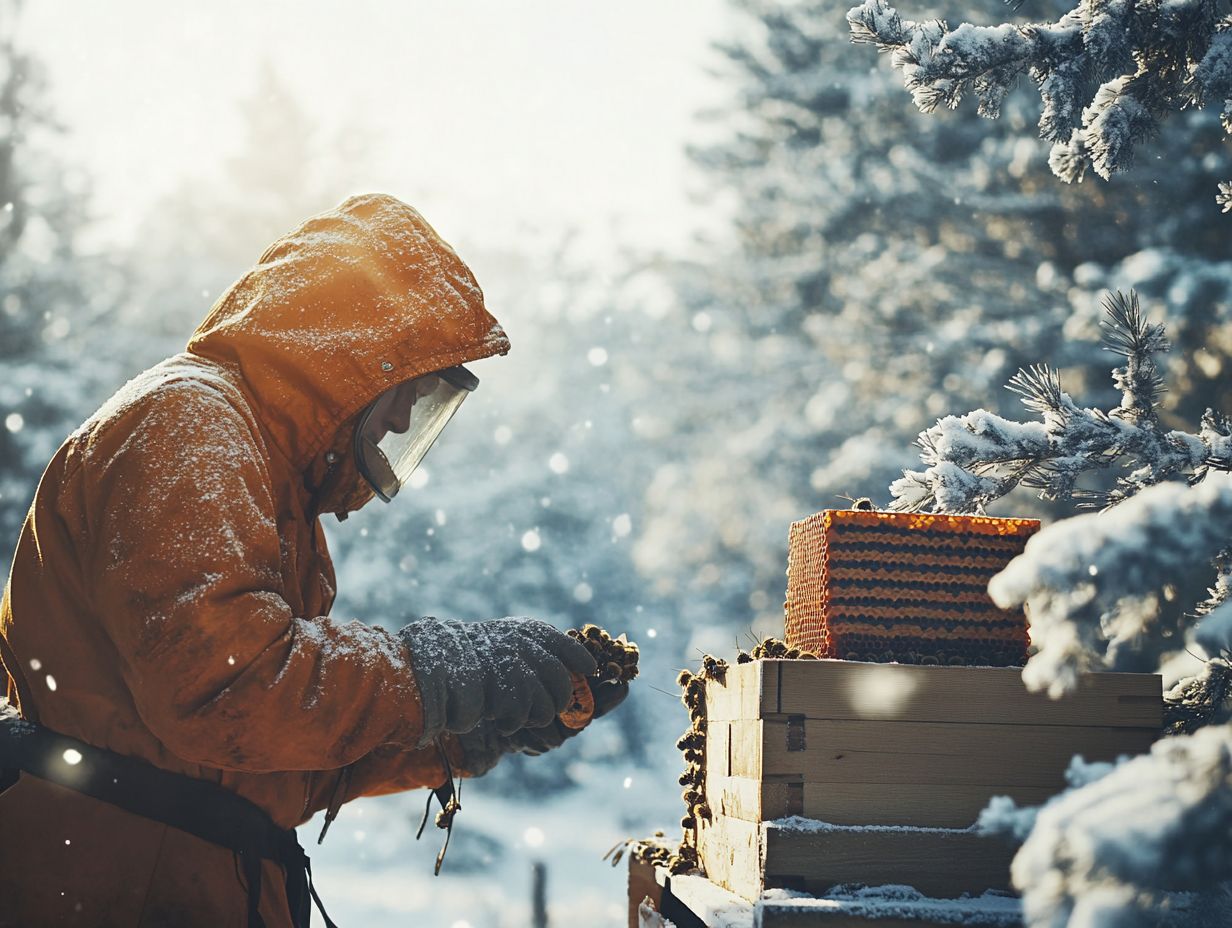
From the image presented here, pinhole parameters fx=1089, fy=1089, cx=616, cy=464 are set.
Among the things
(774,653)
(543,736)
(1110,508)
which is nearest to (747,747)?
(774,653)

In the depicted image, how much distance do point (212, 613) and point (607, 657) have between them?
3.39ft

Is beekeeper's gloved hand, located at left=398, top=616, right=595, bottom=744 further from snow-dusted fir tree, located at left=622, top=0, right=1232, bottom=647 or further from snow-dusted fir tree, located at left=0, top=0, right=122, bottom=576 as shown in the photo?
snow-dusted fir tree, located at left=0, top=0, right=122, bottom=576

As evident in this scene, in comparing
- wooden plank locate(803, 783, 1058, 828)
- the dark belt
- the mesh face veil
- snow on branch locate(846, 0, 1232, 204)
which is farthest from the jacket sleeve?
snow on branch locate(846, 0, 1232, 204)

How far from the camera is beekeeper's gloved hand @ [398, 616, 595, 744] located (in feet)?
7.15

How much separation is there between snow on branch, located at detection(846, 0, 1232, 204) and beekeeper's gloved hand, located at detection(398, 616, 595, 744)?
1665 millimetres

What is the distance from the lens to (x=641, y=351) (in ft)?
52.1

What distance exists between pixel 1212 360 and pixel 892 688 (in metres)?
7.10

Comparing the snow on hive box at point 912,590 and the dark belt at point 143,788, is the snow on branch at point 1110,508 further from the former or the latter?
the dark belt at point 143,788

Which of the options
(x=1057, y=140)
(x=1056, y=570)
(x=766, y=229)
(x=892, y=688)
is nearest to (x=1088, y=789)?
(x=1056, y=570)

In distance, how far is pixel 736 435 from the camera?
13969 mm

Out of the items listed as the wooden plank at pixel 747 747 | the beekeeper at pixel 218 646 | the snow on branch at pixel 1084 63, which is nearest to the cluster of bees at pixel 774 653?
the wooden plank at pixel 747 747

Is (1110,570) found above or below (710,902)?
above

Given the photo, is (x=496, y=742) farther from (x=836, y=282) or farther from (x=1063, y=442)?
(x=836, y=282)

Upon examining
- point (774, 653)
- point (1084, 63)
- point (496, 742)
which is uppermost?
point (1084, 63)
